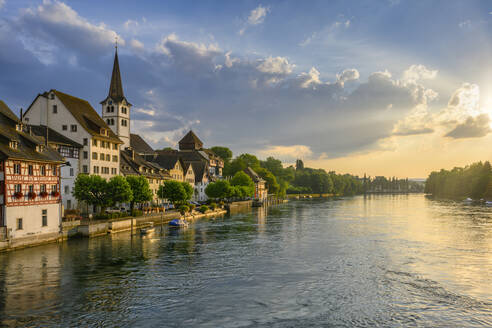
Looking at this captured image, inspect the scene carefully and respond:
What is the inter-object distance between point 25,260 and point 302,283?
2789 centimetres

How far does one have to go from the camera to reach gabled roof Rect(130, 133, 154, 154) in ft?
414

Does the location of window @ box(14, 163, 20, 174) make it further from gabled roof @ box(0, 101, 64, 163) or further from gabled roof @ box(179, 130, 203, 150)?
gabled roof @ box(179, 130, 203, 150)

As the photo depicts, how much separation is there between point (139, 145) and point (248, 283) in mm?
99674

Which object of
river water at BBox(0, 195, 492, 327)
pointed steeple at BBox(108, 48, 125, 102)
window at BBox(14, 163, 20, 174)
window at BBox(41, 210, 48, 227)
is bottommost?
river water at BBox(0, 195, 492, 327)

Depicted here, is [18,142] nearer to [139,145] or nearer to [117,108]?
[117,108]

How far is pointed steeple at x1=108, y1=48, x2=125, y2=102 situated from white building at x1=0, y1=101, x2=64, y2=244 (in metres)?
53.4

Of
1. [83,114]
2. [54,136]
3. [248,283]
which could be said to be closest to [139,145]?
[83,114]

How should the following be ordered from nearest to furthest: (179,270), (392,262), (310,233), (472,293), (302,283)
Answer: (472,293), (302,283), (179,270), (392,262), (310,233)

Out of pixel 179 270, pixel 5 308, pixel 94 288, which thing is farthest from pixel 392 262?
pixel 5 308

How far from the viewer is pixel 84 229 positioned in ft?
193

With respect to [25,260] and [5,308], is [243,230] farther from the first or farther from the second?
[5,308]

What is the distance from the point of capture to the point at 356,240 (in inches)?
2415

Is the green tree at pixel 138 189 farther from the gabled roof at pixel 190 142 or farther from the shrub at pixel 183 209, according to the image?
the gabled roof at pixel 190 142

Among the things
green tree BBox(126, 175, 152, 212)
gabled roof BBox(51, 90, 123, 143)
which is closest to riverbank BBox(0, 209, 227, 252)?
green tree BBox(126, 175, 152, 212)
